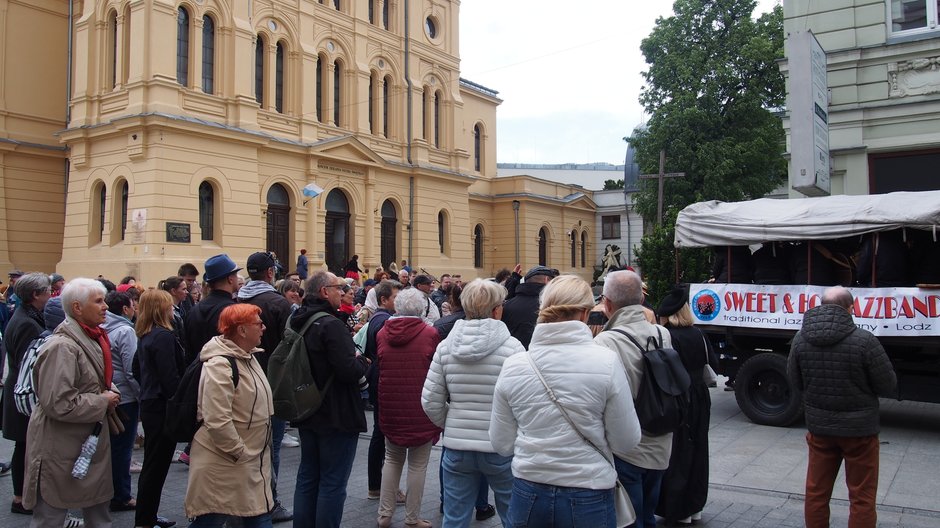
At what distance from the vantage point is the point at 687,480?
18.2 feet

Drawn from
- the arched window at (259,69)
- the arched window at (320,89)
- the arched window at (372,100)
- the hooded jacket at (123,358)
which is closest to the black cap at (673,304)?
the hooded jacket at (123,358)

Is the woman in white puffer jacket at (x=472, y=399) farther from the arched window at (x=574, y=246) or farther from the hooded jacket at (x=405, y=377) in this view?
the arched window at (x=574, y=246)

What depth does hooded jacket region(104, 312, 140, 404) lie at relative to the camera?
19.7 feet

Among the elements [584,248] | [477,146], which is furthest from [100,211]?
[584,248]

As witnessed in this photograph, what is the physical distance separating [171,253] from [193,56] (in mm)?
6363

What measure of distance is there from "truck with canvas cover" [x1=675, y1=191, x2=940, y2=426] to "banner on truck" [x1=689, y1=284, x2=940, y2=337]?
0.01 metres

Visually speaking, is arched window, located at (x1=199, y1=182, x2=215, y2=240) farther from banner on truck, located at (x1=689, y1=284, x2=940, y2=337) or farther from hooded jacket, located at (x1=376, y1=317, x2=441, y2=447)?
hooded jacket, located at (x1=376, y1=317, x2=441, y2=447)

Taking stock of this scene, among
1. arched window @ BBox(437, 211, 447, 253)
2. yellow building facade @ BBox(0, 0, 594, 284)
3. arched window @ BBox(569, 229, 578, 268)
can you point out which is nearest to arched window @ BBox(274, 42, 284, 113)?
yellow building facade @ BBox(0, 0, 594, 284)

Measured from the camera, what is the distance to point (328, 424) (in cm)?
498

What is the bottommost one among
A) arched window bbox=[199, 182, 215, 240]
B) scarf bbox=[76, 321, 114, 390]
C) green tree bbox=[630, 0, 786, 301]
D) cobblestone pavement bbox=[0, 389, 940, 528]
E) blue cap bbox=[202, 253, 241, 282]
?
cobblestone pavement bbox=[0, 389, 940, 528]

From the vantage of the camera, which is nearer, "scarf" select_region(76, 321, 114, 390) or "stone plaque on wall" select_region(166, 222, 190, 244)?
"scarf" select_region(76, 321, 114, 390)

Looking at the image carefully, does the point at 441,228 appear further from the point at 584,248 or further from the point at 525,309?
the point at 525,309

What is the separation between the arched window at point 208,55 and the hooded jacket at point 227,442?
2063 cm

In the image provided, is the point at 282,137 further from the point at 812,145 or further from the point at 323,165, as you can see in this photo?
the point at 812,145
